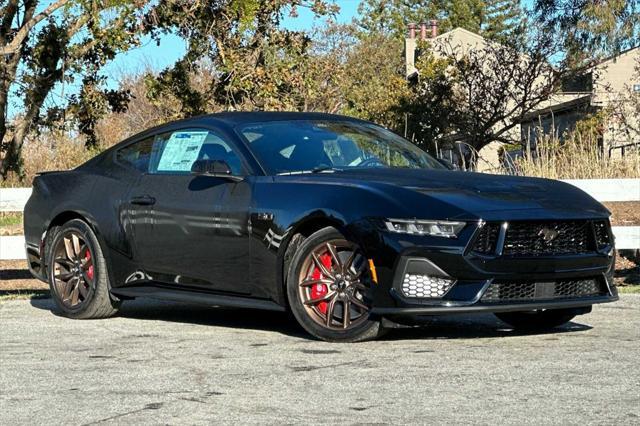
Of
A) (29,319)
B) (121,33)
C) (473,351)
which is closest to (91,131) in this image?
(121,33)

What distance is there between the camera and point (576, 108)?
39.2 m

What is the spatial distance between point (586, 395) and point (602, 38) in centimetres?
2898

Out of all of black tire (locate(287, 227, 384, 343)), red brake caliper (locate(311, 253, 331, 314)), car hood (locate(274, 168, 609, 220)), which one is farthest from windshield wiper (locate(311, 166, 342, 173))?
red brake caliper (locate(311, 253, 331, 314))

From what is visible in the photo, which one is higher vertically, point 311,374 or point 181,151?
point 181,151

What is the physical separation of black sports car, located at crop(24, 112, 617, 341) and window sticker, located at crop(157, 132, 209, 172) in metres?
0.01

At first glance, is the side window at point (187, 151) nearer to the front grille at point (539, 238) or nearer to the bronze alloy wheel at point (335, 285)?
the bronze alloy wheel at point (335, 285)

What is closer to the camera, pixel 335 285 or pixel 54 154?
pixel 335 285

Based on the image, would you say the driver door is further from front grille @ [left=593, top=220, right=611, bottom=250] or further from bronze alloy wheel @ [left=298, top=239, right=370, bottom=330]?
front grille @ [left=593, top=220, right=611, bottom=250]

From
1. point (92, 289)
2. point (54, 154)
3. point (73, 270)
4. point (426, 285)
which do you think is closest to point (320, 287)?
point (426, 285)

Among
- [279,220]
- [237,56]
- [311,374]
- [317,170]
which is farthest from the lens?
[237,56]

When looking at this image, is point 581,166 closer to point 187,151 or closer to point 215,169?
point 187,151

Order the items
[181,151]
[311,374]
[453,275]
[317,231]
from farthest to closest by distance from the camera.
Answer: [181,151] → [317,231] → [453,275] → [311,374]

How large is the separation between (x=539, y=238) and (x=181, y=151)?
110 inches

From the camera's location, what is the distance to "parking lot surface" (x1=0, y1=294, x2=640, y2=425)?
5340 millimetres
